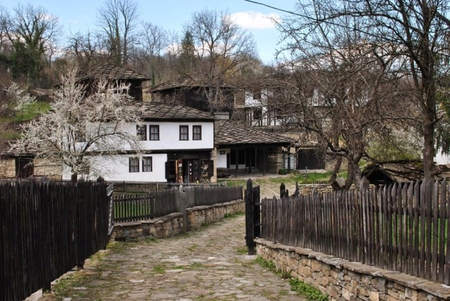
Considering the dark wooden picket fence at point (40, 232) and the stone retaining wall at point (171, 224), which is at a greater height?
the dark wooden picket fence at point (40, 232)

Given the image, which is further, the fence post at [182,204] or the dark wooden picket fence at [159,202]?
the fence post at [182,204]

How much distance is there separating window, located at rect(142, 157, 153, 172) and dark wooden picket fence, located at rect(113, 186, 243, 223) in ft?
42.0

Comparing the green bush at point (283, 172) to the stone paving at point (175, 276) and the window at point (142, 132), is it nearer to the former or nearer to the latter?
the window at point (142, 132)

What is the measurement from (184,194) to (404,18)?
11.4 m

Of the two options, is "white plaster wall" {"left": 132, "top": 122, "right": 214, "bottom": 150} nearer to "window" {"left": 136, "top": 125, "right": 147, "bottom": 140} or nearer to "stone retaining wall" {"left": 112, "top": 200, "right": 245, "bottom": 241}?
"window" {"left": 136, "top": 125, "right": 147, "bottom": 140}

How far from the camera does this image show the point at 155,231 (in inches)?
605

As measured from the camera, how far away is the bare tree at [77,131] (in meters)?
27.7

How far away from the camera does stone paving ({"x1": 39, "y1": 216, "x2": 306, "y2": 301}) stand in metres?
7.52

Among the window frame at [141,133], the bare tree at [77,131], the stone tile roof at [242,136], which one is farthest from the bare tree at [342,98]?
the stone tile roof at [242,136]

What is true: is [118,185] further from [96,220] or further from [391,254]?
[391,254]

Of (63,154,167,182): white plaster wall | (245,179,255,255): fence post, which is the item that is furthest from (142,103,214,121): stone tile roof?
(245,179,255,255): fence post

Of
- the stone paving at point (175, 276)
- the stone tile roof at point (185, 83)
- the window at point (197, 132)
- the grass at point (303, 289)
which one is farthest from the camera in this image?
the stone tile roof at point (185, 83)

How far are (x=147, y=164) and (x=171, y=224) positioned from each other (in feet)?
59.6

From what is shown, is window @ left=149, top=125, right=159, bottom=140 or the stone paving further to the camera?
window @ left=149, top=125, right=159, bottom=140
